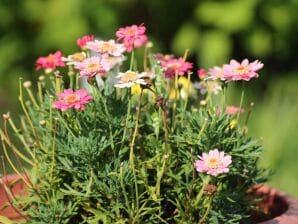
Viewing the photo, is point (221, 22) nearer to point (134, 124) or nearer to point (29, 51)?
point (29, 51)

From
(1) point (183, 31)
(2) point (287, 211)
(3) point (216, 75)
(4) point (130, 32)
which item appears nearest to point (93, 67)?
(4) point (130, 32)

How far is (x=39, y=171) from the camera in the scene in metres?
1.38

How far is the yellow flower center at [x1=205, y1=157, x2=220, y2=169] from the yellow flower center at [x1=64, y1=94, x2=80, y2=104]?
24 centimetres

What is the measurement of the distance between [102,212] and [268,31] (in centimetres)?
298

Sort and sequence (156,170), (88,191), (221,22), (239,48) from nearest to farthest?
(88,191) < (156,170) < (221,22) < (239,48)

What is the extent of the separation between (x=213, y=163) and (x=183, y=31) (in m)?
3.07

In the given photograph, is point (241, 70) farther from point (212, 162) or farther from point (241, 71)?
point (212, 162)

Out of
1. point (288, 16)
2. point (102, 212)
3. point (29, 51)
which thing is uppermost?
point (288, 16)

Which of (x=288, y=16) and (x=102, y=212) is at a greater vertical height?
(x=288, y=16)

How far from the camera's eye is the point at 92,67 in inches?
49.3

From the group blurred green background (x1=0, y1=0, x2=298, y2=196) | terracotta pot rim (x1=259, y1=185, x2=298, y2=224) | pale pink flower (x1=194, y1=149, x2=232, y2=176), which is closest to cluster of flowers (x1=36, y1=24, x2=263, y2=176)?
pale pink flower (x1=194, y1=149, x2=232, y2=176)

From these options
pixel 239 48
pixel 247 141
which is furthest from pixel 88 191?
pixel 239 48

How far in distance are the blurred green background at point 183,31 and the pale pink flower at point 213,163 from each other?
2308 millimetres

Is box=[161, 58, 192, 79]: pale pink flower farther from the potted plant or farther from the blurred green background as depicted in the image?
the blurred green background
